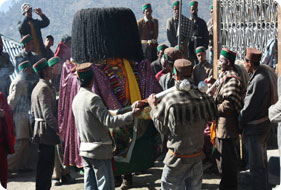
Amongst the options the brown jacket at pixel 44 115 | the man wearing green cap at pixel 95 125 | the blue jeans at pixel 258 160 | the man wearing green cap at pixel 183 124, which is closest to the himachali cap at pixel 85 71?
the man wearing green cap at pixel 95 125

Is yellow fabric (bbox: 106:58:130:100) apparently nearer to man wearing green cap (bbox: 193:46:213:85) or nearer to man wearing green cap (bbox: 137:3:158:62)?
man wearing green cap (bbox: 193:46:213:85)

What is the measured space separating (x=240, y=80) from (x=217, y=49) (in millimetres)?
3483

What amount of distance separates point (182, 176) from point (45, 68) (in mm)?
2511

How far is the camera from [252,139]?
597 centimetres

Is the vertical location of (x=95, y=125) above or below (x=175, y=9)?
below

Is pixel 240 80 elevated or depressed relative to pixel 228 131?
elevated

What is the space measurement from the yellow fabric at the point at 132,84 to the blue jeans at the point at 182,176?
1353 mm

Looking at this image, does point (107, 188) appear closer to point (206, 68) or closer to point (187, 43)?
point (206, 68)

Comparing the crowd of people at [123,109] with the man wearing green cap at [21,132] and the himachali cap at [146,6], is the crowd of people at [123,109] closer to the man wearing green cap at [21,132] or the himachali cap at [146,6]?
the man wearing green cap at [21,132]

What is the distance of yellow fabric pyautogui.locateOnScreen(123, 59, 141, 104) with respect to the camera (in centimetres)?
625

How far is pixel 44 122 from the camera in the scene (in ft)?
20.9

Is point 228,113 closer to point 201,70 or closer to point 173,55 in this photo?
point 173,55

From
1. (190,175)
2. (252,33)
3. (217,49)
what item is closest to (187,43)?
(217,49)

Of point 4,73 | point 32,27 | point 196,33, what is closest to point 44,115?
point 4,73
